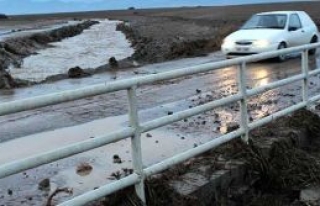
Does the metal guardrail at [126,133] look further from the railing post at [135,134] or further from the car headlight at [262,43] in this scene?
the car headlight at [262,43]

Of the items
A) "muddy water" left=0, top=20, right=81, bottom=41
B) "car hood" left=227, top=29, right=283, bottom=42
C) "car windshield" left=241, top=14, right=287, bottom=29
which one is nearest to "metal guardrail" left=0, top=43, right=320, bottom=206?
"car hood" left=227, top=29, right=283, bottom=42

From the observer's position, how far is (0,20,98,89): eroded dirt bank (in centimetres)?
1719

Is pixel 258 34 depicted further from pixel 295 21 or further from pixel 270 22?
pixel 295 21

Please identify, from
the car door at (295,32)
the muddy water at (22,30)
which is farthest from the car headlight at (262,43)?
the muddy water at (22,30)

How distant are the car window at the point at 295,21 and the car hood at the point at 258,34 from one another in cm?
113

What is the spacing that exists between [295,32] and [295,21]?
30.9 inches

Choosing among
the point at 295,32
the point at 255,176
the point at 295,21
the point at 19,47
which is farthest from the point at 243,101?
the point at 19,47

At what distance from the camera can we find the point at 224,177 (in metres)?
6.10

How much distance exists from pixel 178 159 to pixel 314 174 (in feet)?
6.56

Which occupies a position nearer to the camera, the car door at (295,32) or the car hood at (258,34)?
the car hood at (258,34)

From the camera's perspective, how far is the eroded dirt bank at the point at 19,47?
17.2 m

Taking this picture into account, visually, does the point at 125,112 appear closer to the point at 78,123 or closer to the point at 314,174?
the point at 78,123

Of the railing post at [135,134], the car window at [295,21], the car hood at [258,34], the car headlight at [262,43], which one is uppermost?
the railing post at [135,134]

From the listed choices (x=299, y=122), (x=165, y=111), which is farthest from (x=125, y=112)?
(x=299, y=122)
